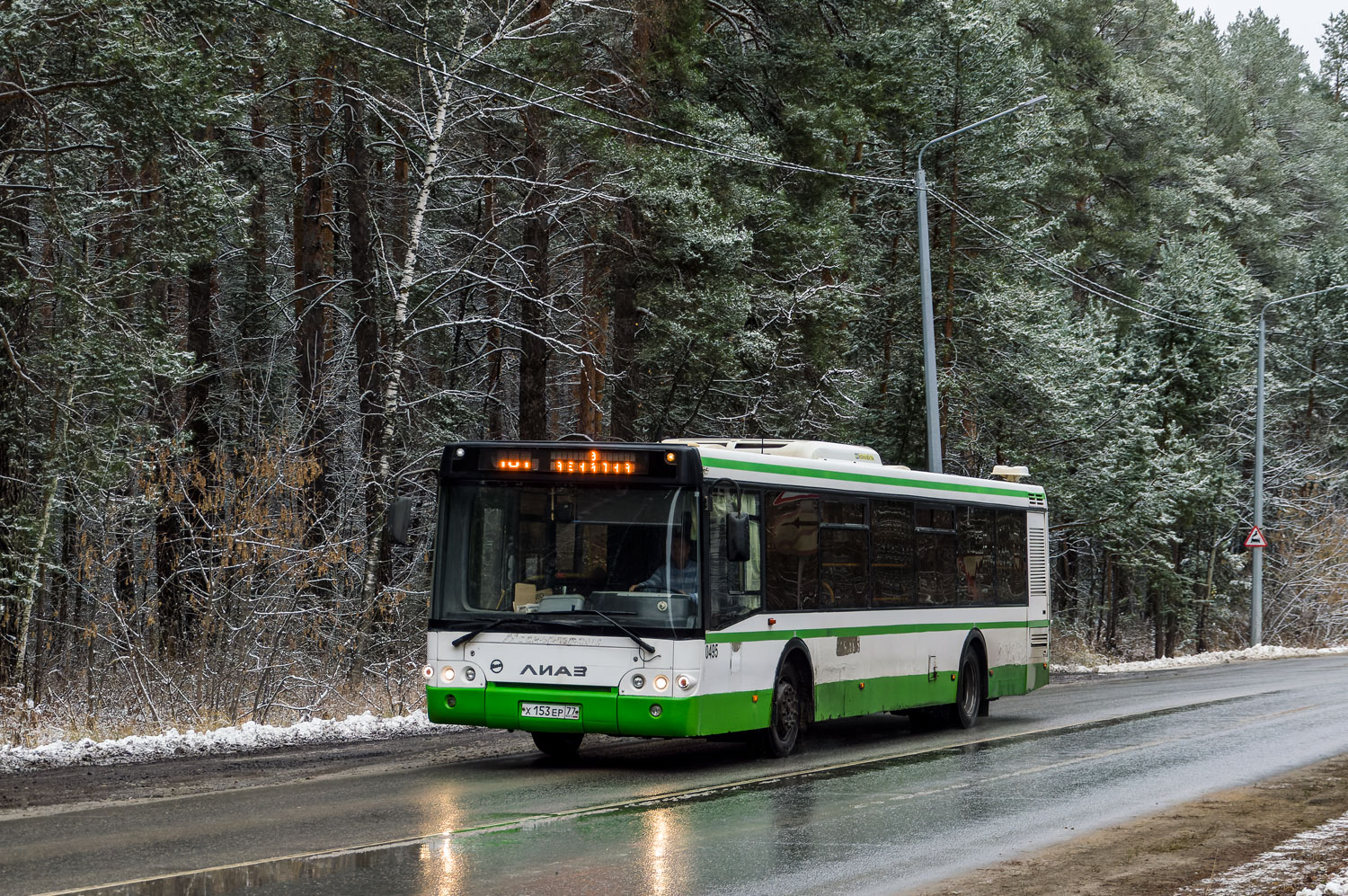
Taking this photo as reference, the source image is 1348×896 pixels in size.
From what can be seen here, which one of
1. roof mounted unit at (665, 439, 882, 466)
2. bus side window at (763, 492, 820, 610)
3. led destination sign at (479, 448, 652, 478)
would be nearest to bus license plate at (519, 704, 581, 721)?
led destination sign at (479, 448, 652, 478)

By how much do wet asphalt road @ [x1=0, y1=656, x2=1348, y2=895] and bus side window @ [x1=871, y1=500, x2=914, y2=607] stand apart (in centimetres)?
160

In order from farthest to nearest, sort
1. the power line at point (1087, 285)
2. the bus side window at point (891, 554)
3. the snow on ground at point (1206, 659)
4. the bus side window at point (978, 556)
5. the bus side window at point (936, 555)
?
the power line at point (1087, 285), the snow on ground at point (1206, 659), the bus side window at point (978, 556), the bus side window at point (936, 555), the bus side window at point (891, 554)

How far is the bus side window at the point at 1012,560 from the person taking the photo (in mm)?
19594

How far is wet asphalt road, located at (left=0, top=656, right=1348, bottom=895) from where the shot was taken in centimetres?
857

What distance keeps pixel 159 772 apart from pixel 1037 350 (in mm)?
26883

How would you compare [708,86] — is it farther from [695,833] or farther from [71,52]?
[695,833]

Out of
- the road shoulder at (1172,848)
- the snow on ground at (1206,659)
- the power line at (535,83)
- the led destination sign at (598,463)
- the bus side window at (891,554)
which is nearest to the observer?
the road shoulder at (1172,848)

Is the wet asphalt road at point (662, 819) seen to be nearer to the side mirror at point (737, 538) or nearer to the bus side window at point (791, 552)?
the bus side window at point (791, 552)

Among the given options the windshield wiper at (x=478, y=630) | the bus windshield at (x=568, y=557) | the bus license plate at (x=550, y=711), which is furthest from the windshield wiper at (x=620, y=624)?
the bus license plate at (x=550, y=711)

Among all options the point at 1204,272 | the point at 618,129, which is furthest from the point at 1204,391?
the point at 618,129

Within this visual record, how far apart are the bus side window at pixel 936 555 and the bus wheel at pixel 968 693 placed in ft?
3.56

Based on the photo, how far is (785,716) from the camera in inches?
582

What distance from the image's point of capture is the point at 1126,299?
47.5 m

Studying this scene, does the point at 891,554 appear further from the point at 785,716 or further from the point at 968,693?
the point at 968,693
